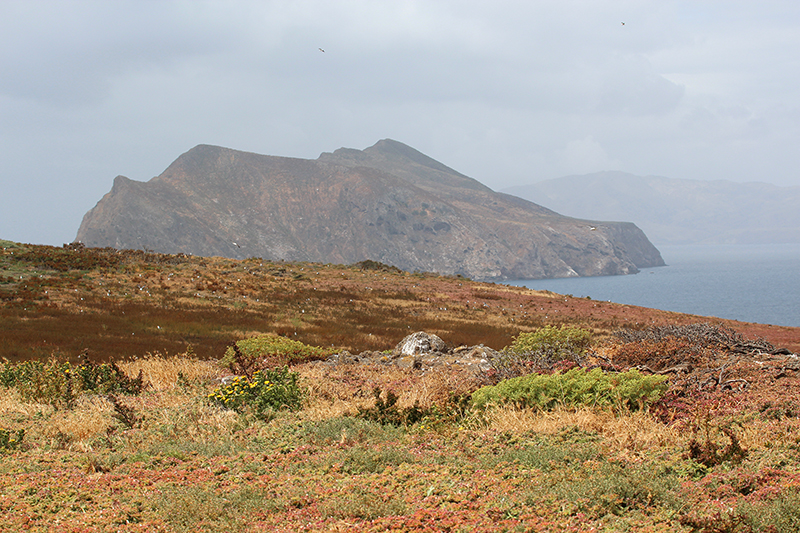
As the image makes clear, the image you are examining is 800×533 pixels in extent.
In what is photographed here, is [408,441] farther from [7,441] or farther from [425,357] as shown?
[425,357]

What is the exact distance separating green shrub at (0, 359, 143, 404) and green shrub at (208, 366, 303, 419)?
2529 millimetres

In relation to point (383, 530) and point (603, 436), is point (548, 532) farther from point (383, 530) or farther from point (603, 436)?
point (603, 436)

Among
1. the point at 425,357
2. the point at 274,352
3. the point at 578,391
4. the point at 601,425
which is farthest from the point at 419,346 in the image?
the point at 601,425

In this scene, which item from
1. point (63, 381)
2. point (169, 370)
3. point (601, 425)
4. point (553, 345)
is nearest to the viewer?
point (601, 425)

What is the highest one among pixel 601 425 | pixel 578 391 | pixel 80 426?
pixel 578 391

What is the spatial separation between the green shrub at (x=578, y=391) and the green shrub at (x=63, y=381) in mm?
6707

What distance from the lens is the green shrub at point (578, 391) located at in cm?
775

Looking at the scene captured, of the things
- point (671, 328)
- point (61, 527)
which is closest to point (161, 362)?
point (61, 527)

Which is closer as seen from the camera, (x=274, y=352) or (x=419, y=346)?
(x=274, y=352)

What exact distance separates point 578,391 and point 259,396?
4.93 meters

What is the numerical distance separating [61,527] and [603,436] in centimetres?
567

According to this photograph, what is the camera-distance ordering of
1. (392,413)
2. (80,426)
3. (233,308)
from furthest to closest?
(233,308)
(392,413)
(80,426)

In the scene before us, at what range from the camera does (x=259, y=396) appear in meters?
8.95

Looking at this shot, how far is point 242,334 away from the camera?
20.4 m
